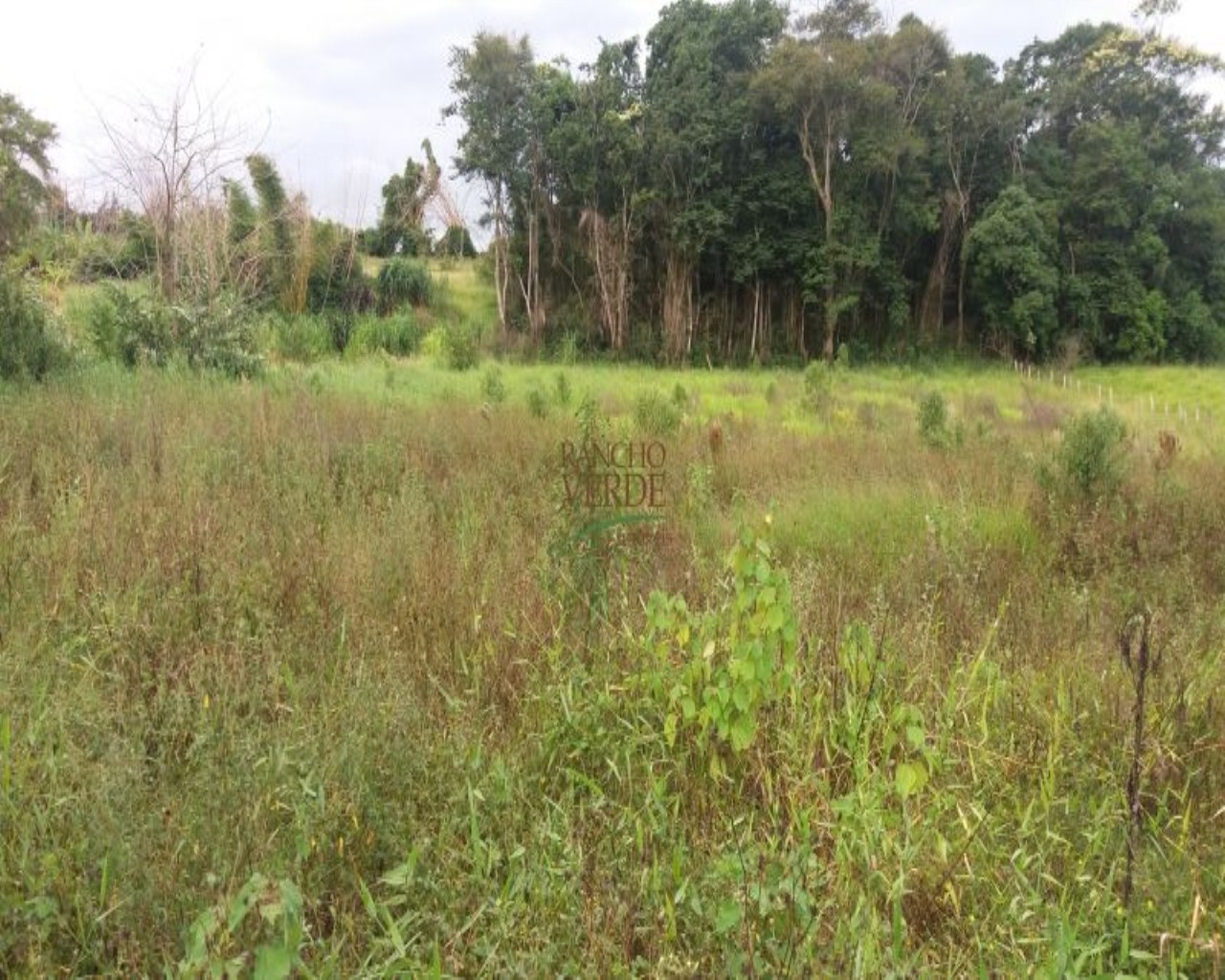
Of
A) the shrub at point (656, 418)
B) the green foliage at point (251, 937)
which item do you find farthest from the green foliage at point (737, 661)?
the shrub at point (656, 418)

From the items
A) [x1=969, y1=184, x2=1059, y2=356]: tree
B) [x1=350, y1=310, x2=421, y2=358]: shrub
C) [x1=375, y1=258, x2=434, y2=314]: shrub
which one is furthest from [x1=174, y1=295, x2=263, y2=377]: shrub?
[x1=969, y1=184, x2=1059, y2=356]: tree

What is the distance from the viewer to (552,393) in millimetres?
10852

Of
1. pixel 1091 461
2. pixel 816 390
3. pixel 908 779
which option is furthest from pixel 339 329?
pixel 908 779

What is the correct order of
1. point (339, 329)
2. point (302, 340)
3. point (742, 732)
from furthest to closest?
point (339, 329), point (302, 340), point (742, 732)

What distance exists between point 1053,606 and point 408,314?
2171 centimetres

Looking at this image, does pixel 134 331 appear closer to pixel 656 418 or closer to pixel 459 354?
pixel 656 418

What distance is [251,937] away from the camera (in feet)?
5.29

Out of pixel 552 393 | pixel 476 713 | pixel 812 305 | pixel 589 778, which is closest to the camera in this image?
pixel 589 778

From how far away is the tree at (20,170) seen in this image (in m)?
15.6

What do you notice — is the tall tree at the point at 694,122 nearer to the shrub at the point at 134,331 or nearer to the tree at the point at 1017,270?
the tree at the point at 1017,270

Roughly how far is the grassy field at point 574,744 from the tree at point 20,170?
14628 mm

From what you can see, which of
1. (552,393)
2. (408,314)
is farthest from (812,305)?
(552,393)

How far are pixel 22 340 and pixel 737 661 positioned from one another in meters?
7.72

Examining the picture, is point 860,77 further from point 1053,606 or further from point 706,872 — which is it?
point 706,872
